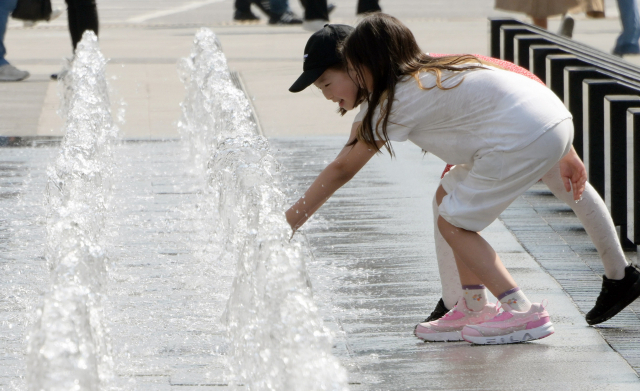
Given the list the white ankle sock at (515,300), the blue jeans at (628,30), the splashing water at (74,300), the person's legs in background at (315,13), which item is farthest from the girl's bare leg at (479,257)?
the person's legs in background at (315,13)

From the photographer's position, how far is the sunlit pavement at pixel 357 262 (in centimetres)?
340

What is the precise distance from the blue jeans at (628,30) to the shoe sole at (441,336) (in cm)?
813

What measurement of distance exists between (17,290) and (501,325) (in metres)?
1.91

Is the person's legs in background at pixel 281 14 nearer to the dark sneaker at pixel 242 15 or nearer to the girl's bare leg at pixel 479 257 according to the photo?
the dark sneaker at pixel 242 15

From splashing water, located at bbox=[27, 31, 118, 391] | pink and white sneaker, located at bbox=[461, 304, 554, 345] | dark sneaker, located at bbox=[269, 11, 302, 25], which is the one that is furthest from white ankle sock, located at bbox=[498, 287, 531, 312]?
dark sneaker, located at bbox=[269, 11, 302, 25]

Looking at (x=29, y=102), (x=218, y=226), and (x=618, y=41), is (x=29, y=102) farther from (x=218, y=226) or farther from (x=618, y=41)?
(x=618, y=41)

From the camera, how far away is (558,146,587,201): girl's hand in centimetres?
369

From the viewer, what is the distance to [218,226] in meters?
5.26

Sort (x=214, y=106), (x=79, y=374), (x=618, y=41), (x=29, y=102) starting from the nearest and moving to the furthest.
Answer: (x=79, y=374)
(x=214, y=106)
(x=29, y=102)
(x=618, y=41)

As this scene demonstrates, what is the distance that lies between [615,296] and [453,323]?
0.58 meters

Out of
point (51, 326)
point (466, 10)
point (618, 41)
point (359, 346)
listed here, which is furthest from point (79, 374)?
point (466, 10)

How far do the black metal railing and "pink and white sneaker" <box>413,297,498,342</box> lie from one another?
1105mm

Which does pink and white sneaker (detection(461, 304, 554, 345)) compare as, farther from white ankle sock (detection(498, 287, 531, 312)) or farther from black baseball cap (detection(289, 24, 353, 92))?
black baseball cap (detection(289, 24, 353, 92))

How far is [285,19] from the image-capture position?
15547 millimetres
